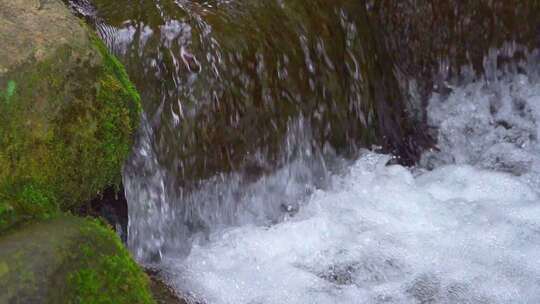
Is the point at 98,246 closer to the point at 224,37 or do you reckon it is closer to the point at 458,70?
the point at 224,37

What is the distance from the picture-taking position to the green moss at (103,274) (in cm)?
244

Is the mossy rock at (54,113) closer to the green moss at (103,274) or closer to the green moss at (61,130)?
the green moss at (61,130)

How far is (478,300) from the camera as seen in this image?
368 centimetres

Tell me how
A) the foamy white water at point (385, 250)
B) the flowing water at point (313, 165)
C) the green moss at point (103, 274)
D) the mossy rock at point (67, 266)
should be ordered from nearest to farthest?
the mossy rock at point (67, 266), the green moss at point (103, 274), the foamy white water at point (385, 250), the flowing water at point (313, 165)

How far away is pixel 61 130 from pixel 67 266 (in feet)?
1.97

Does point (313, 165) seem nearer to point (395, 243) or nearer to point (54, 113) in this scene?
point (395, 243)

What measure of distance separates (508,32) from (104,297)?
3.90m

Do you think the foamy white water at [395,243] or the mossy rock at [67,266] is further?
the foamy white water at [395,243]

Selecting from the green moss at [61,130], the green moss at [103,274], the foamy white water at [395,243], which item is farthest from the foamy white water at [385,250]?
the green moss at [103,274]

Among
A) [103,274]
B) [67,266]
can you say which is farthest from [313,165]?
[67,266]

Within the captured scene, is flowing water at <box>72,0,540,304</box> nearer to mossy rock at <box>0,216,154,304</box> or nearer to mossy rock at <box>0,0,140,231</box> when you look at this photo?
mossy rock at <box>0,0,140,231</box>

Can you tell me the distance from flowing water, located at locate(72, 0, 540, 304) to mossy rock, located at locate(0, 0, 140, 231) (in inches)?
34.6

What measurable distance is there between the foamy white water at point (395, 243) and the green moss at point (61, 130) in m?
0.93

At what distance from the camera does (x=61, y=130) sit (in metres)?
2.83
